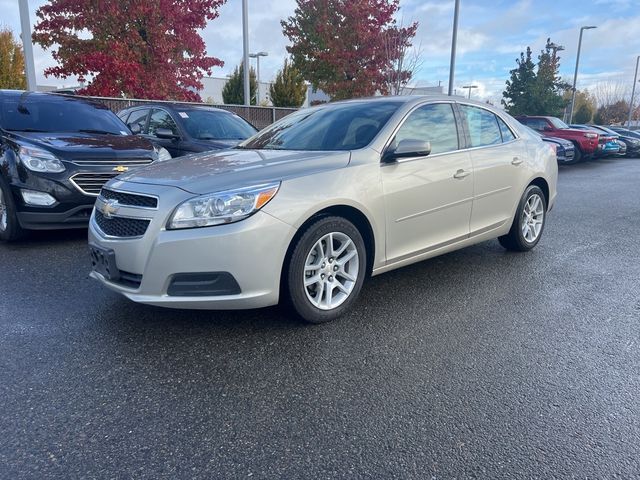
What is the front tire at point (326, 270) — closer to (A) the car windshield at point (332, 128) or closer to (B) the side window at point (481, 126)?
(A) the car windshield at point (332, 128)

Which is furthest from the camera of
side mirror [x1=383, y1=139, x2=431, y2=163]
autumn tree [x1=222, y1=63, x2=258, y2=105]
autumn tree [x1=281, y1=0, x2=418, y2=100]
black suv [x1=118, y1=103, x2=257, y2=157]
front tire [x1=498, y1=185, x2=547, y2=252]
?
autumn tree [x1=222, y1=63, x2=258, y2=105]

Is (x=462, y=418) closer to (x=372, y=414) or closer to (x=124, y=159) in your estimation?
(x=372, y=414)

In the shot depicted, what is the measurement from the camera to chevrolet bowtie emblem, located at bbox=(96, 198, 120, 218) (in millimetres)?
3307

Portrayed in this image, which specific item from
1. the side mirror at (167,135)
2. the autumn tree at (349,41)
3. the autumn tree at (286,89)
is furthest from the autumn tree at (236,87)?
the side mirror at (167,135)

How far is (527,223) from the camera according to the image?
5.26 meters

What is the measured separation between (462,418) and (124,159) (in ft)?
15.4

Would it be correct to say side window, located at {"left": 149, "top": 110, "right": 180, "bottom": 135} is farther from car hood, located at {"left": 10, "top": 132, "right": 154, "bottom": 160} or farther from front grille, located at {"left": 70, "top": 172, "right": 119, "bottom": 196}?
front grille, located at {"left": 70, "top": 172, "right": 119, "bottom": 196}

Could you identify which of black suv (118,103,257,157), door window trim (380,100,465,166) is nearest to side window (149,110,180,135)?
black suv (118,103,257,157)

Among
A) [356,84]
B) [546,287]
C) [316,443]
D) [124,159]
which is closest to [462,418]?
[316,443]

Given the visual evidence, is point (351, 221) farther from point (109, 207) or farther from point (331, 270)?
point (109, 207)

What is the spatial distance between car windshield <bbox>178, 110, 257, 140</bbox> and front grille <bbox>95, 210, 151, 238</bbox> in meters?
4.35

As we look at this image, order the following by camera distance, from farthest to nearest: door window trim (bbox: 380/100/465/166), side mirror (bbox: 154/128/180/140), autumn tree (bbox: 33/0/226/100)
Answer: autumn tree (bbox: 33/0/226/100), side mirror (bbox: 154/128/180/140), door window trim (bbox: 380/100/465/166)

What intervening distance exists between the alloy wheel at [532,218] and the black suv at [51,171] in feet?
14.2

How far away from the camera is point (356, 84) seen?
21516 mm
